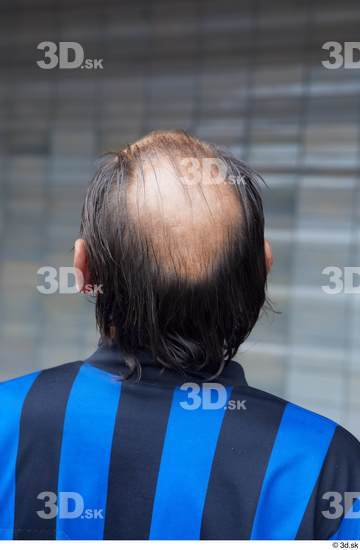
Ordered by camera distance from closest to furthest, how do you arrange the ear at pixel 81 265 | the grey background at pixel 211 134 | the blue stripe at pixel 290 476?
the blue stripe at pixel 290 476 → the ear at pixel 81 265 → the grey background at pixel 211 134

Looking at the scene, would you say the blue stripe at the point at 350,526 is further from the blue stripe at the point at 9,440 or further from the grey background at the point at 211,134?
the grey background at the point at 211,134

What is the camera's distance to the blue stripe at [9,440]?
0.91 metres

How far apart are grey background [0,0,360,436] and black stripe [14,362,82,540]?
95.4 inches

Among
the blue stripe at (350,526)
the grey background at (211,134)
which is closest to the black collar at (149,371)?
the blue stripe at (350,526)

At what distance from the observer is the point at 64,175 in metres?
3.57

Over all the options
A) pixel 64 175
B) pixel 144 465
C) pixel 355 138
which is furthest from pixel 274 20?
pixel 144 465

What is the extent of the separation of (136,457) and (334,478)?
0.29 metres

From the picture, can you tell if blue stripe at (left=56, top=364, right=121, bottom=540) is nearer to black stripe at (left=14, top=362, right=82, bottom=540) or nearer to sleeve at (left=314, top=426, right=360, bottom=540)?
black stripe at (left=14, top=362, right=82, bottom=540)

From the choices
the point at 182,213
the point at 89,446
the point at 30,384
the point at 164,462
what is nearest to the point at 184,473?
the point at 164,462

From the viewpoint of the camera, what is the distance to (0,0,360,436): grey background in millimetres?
3150

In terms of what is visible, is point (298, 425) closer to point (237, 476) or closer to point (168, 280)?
point (237, 476)

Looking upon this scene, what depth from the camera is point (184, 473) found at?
2.93 ft

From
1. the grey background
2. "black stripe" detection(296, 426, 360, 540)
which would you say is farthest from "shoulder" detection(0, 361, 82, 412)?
the grey background

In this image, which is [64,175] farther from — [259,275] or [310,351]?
[259,275]
